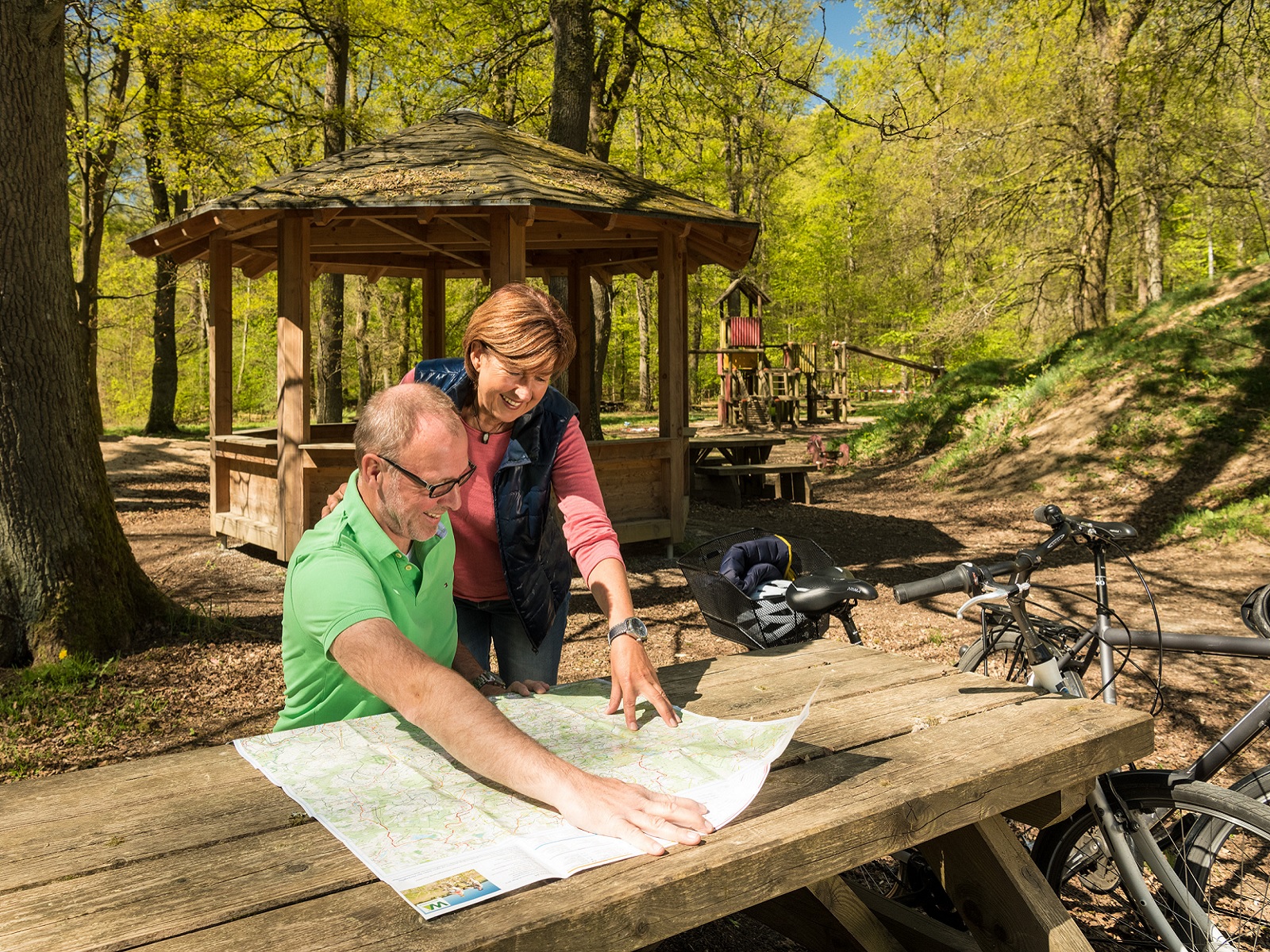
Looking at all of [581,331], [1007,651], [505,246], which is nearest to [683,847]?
[1007,651]

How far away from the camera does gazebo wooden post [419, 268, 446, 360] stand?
43.4 ft

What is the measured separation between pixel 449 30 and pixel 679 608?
1176 cm

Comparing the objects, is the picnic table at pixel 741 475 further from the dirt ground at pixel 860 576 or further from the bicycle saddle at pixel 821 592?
the bicycle saddle at pixel 821 592

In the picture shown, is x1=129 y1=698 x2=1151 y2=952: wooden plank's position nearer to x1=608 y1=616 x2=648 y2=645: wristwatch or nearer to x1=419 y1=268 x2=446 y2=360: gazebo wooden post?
x1=608 y1=616 x2=648 y2=645: wristwatch

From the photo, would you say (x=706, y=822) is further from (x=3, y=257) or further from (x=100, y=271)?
(x=100, y=271)

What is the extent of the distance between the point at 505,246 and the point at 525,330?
6.42m

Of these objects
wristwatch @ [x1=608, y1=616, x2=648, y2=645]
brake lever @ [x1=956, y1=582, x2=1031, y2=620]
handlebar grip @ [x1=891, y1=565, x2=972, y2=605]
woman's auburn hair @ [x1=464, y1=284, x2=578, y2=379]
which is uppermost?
woman's auburn hair @ [x1=464, y1=284, x2=578, y2=379]

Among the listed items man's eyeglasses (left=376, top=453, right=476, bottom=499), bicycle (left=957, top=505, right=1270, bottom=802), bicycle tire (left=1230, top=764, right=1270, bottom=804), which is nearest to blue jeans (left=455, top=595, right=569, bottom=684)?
man's eyeglasses (left=376, top=453, right=476, bottom=499)

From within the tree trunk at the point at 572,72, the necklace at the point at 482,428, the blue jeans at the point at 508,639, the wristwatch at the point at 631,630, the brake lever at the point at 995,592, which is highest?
the tree trunk at the point at 572,72

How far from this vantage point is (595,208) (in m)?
8.27

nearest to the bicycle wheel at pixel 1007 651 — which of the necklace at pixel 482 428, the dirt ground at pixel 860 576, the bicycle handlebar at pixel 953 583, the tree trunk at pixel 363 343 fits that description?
the bicycle handlebar at pixel 953 583

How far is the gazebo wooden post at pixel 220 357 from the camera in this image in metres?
10.4

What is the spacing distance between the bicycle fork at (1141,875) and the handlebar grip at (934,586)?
611 mm

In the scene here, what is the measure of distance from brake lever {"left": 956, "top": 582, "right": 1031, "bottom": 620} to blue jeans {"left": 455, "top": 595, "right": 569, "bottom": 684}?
1.31 metres
